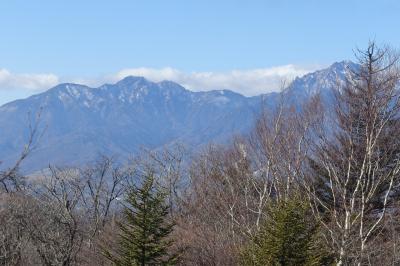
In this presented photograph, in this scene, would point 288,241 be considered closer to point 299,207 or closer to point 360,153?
point 299,207

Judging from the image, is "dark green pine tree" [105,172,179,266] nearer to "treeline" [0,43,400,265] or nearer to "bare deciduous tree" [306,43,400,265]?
"treeline" [0,43,400,265]

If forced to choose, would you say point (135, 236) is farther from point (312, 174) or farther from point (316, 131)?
point (312, 174)

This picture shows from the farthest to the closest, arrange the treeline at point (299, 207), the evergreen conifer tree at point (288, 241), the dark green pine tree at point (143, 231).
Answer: the dark green pine tree at point (143, 231) < the treeline at point (299, 207) < the evergreen conifer tree at point (288, 241)

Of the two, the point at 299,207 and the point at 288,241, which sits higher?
the point at 299,207

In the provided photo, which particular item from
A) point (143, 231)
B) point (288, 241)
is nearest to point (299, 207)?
point (288, 241)

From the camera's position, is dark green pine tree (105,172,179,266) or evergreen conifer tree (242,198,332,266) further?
dark green pine tree (105,172,179,266)

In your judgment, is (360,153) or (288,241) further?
(360,153)

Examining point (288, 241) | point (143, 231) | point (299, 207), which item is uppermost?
point (299, 207)

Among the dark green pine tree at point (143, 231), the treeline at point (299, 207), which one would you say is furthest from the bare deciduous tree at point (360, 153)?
the dark green pine tree at point (143, 231)

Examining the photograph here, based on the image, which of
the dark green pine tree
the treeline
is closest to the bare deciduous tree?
the treeline

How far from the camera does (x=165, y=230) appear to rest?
57.6ft

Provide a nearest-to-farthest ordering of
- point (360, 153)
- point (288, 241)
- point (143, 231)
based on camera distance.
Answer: point (288, 241), point (143, 231), point (360, 153)

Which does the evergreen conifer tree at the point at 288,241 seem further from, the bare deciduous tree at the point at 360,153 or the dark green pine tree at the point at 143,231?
the dark green pine tree at the point at 143,231

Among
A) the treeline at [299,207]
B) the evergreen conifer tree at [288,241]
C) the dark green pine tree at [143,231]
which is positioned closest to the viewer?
→ the evergreen conifer tree at [288,241]
